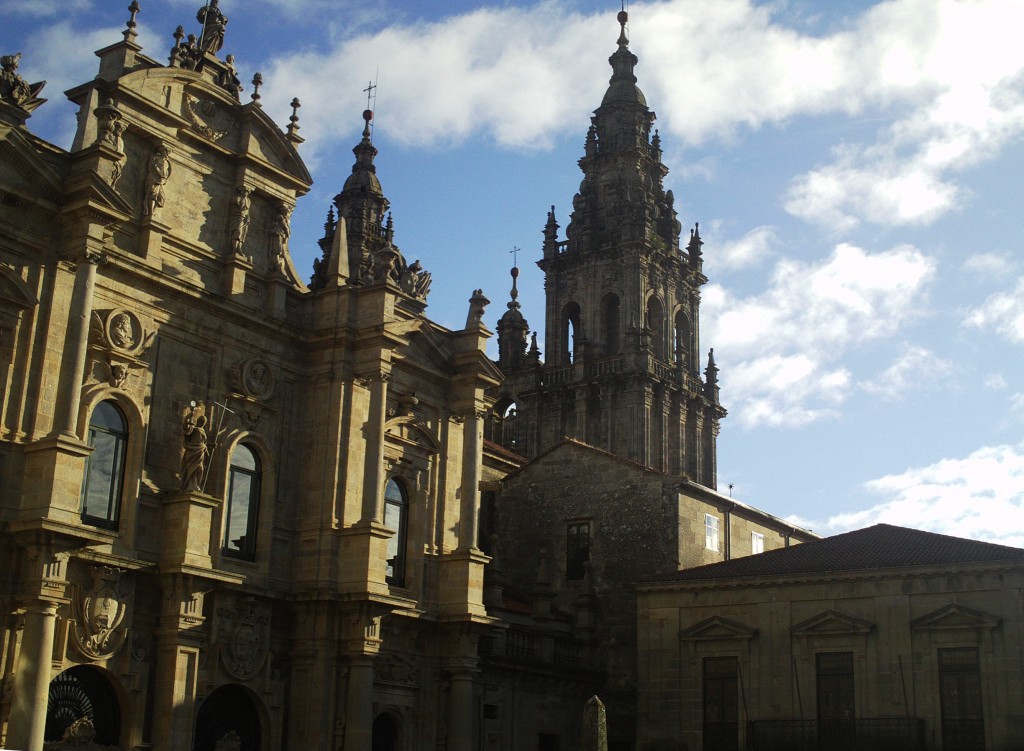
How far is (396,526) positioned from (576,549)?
9.22 metres

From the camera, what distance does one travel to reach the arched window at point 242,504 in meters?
25.2

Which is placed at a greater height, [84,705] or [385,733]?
[84,705]

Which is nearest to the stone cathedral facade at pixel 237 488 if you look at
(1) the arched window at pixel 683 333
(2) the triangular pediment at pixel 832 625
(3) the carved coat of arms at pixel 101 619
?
(3) the carved coat of arms at pixel 101 619

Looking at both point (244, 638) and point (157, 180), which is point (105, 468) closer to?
point (244, 638)

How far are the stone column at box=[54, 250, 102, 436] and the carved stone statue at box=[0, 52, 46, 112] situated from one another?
3041 millimetres

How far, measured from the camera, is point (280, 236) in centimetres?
2756

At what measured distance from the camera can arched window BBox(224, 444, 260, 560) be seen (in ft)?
82.6

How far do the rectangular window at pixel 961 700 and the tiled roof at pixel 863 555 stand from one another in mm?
2044

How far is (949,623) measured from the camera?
92.2ft

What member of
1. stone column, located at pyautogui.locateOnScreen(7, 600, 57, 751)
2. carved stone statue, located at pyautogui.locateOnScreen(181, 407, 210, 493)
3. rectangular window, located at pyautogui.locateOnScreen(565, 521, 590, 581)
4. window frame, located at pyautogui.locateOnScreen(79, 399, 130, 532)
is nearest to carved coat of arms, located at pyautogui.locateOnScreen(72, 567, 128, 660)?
window frame, located at pyautogui.locateOnScreen(79, 399, 130, 532)

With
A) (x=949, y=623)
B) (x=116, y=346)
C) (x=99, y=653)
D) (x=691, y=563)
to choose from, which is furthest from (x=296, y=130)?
(x=949, y=623)

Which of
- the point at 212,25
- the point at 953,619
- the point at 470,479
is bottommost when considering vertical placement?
the point at 953,619

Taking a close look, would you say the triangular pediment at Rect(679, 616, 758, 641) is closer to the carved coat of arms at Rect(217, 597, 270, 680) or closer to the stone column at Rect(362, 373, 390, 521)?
the stone column at Rect(362, 373, 390, 521)

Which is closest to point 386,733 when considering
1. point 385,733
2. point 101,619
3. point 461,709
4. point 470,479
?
point 385,733
